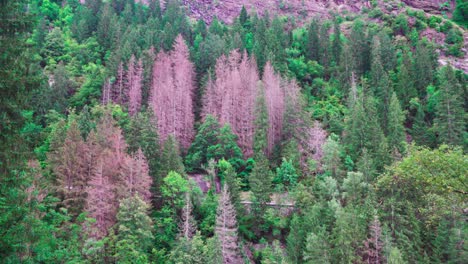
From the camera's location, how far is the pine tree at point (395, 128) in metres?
40.6

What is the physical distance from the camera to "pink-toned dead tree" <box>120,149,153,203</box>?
97.1ft

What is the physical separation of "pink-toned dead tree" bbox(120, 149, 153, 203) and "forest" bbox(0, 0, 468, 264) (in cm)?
15

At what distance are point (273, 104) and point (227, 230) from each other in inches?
847

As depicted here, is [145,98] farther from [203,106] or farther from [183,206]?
[183,206]

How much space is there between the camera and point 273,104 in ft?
158

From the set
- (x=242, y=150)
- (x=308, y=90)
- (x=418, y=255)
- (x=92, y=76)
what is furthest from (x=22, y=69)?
(x=308, y=90)

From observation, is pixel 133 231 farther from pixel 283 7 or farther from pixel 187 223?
pixel 283 7

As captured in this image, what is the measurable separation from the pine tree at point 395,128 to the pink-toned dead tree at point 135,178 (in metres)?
23.6

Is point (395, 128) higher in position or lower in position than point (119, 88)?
lower

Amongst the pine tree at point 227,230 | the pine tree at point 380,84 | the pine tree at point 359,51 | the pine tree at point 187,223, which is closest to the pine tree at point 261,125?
the pine tree at point 227,230

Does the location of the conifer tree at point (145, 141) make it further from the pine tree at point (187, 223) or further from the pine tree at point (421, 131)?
the pine tree at point (421, 131)

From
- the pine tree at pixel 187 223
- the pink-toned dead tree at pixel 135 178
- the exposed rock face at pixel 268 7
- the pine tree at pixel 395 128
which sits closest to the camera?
the pine tree at pixel 187 223

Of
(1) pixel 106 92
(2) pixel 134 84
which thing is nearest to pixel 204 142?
(2) pixel 134 84

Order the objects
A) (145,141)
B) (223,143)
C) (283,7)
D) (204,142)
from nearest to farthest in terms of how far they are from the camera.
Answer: (145,141), (223,143), (204,142), (283,7)
